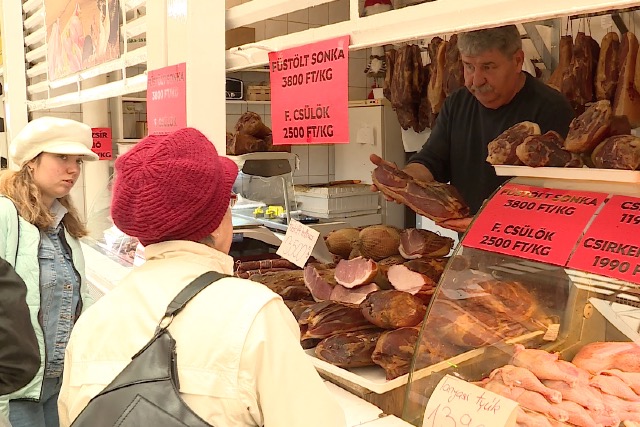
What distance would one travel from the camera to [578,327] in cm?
157

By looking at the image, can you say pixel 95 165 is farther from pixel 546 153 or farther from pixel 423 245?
pixel 546 153

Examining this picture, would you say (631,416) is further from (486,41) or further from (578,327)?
(486,41)

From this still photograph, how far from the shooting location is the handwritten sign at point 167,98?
202 centimetres

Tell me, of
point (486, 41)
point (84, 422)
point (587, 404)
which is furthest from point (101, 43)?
point (587, 404)

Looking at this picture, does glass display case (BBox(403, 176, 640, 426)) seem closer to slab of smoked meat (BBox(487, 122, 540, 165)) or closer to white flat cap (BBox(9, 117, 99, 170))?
slab of smoked meat (BBox(487, 122, 540, 165))

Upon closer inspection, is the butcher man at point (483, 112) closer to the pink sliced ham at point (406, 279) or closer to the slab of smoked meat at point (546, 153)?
the pink sliced ham at point (406, 279)

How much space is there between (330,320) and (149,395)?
811 mm

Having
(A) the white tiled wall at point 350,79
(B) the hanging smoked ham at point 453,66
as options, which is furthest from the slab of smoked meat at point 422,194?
(A) the white tiled wall at point 350,79

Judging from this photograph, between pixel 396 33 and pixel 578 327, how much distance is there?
877 mm

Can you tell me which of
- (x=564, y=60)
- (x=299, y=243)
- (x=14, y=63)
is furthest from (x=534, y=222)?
(x=14, y=63)

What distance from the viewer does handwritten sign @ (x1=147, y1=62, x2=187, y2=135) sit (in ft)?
6.61

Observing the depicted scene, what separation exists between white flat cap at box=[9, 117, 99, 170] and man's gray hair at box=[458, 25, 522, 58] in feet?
5.94

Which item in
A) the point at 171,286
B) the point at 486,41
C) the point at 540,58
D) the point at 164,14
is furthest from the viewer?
the point at 540,58

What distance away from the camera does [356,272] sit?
6.41 ft
